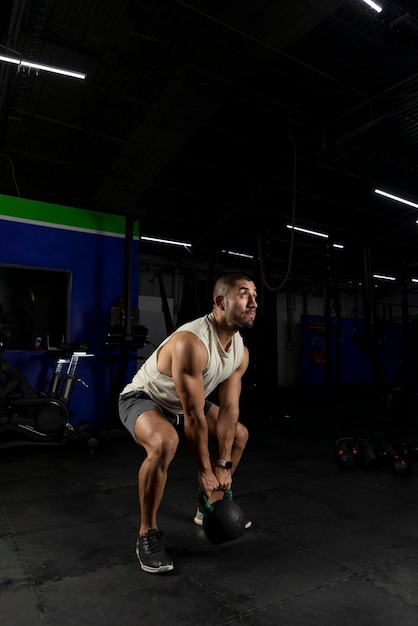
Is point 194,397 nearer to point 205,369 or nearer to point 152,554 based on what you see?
point 205,369

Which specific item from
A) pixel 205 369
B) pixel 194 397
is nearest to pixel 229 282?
pixel 205 369

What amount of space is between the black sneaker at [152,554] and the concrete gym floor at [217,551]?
3cm

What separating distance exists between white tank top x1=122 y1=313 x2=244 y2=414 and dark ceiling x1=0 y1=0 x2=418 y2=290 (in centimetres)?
301

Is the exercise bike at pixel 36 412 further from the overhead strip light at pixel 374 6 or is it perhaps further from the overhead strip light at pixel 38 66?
the overhead strip light at pixel 374 6

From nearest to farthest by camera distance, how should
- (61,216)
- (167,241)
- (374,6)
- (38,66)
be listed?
1. (374,6)
2. (61,216)
3. (38,66)
4. (167,241)

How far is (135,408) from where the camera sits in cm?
183

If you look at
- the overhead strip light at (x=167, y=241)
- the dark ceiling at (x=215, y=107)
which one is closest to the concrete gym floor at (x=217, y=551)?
the dark ceiling at (x=215, y=107)

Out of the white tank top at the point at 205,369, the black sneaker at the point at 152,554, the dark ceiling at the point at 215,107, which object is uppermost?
the dark ceiling at the point at 215,107

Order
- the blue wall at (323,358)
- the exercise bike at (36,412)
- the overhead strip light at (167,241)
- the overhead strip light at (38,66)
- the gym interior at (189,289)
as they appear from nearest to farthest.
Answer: the gym interior at (189,289) < the exercise bike at (36,412) < the overhead strip light at (38,66) < the overhead strip light at (167,241) < the blue wall at (323,358)

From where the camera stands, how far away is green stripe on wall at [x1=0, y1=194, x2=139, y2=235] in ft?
14.0

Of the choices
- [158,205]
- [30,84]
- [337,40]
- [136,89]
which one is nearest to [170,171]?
[158,205]

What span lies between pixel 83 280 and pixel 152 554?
343cm

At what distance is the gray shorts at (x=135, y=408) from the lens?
1801 millimetres

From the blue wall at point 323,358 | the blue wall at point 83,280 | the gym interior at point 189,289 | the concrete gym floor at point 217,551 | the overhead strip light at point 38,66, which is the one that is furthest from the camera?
the blue wall at point 323,358
